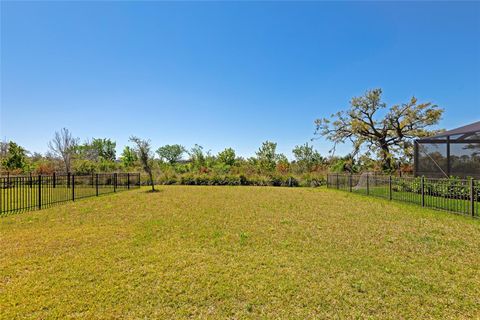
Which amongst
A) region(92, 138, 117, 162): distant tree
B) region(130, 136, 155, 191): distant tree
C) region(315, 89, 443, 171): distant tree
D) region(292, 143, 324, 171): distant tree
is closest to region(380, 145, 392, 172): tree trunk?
region(315, 89, 443, 171): distant tree

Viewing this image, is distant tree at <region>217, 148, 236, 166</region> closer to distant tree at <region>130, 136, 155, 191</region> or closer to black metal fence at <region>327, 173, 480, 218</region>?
distant tree at <region>130, 136, 155, 191</region>

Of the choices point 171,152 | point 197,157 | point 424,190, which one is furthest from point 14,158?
point 424,190

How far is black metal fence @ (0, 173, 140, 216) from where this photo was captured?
8055 mm

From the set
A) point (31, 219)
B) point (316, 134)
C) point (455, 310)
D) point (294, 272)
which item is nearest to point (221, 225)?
point (294, 272)

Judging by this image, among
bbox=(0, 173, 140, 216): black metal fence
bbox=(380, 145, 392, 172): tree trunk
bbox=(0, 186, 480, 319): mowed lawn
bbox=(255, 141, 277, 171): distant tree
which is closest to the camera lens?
bbox=(0, 186, 480, 319): mowed lawn

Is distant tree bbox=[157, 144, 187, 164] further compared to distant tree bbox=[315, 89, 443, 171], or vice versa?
distant tree bbox=[157, 144, 187, 164]

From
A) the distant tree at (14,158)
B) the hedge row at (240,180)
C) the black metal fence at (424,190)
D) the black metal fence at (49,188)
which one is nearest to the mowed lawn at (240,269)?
the black metal fence at (424,190)

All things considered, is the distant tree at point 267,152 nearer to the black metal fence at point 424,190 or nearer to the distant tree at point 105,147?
the black metal fence at point 424,190

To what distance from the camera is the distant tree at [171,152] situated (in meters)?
55.3

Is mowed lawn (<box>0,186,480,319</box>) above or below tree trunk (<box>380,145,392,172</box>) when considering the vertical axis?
below

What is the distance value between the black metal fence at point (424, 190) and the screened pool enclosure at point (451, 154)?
1809 millimetres

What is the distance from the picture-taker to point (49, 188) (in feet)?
32.4

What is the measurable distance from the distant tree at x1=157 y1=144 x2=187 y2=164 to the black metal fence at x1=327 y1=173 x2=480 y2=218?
45538mm

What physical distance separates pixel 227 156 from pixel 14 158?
2357 centimetres
